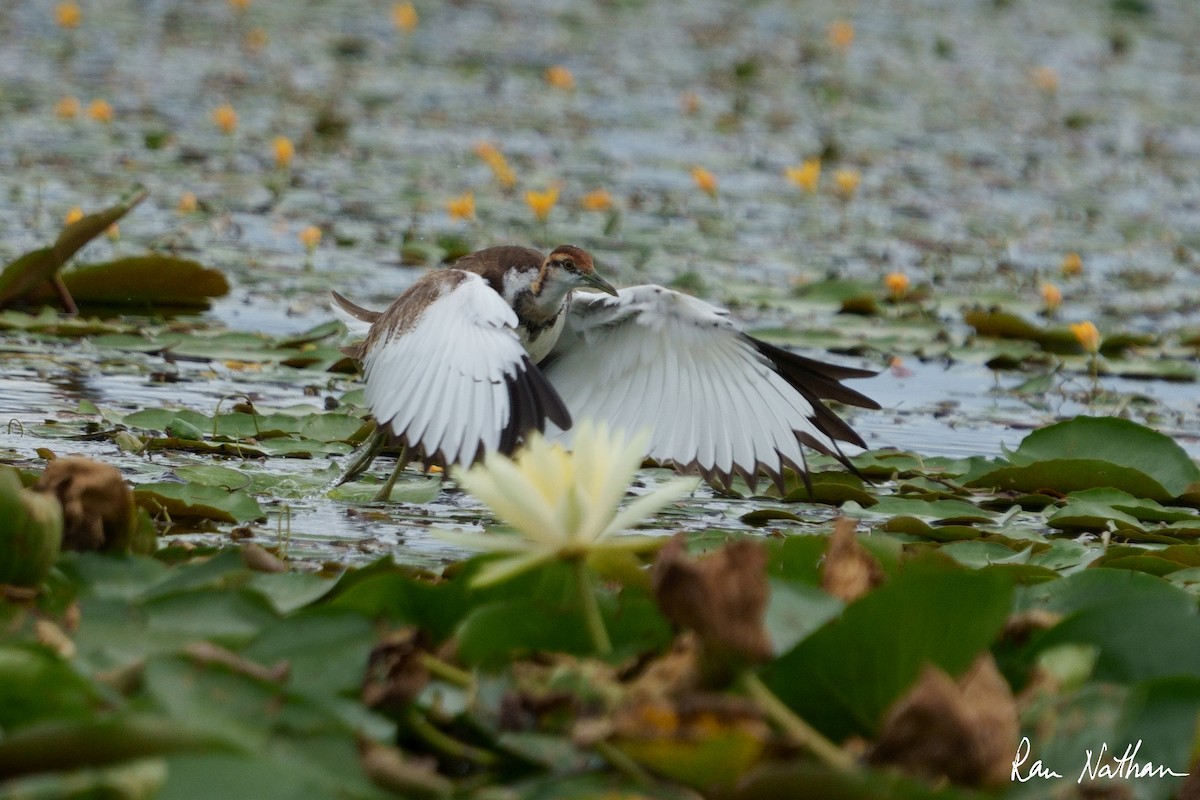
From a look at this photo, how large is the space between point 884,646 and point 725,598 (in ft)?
1.10

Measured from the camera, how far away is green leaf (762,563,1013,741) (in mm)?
→ 2291

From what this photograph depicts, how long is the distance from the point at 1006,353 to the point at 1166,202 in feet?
17.4

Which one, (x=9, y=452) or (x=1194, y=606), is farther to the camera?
(x=9, y=452)

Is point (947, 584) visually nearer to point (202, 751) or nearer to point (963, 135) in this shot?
point (202, 751)

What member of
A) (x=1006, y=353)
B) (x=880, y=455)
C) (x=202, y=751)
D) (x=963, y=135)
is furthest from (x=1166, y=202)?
(x=202, y=751)

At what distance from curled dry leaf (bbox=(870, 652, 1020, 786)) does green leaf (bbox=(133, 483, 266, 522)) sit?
2.23m

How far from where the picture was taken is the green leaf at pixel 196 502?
3869 mm

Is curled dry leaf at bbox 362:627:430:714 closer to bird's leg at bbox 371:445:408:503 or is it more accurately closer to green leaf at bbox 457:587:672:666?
green leaf at bbox 457:587:672:666

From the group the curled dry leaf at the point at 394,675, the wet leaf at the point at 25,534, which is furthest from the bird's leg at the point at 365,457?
the curled dry leaf at the point at 394,675

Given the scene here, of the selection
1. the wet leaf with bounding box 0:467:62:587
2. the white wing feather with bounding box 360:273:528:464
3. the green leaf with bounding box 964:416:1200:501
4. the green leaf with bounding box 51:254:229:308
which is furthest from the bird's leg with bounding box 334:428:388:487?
the wet leaf with bounding box 0:467:62:587

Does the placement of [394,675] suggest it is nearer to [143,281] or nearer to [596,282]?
[596,282]

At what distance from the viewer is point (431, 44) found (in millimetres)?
16844

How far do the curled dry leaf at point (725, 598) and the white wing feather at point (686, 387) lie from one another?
2612 mm

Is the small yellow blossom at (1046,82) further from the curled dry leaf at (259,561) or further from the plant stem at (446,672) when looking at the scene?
the plant stem at (446,672)
